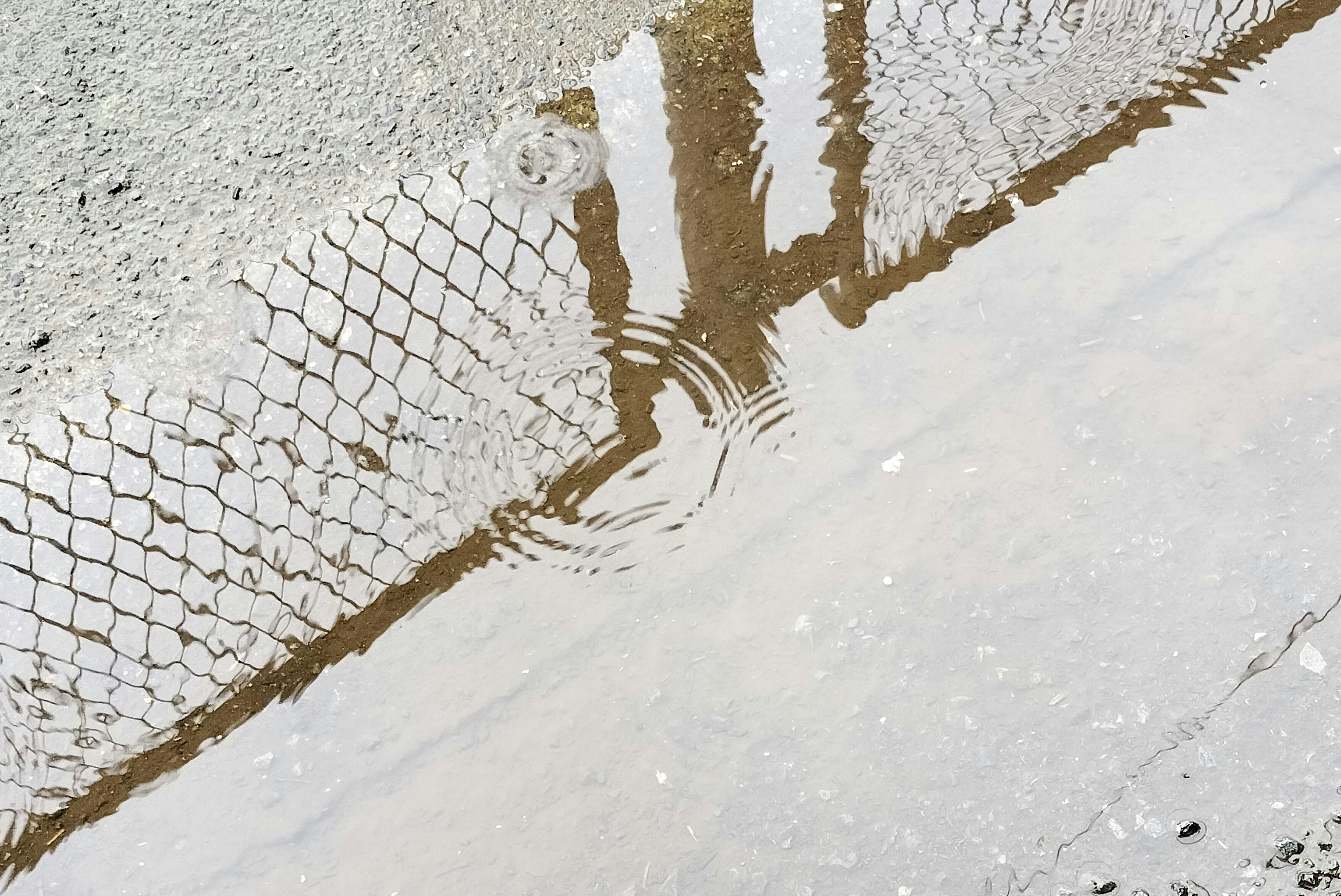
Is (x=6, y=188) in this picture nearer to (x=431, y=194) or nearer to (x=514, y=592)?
(x=431, y=194)

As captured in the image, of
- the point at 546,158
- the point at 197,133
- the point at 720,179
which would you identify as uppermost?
the point at 197,133

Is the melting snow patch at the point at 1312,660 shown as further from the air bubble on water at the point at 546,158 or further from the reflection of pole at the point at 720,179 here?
the air bubble on water at the point at 546,158

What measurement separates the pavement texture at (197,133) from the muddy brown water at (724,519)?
0.10m

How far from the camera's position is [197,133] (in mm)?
2504

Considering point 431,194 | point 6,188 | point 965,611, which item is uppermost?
point 6,188

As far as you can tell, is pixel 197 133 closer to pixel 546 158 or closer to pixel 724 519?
pixel 546 158

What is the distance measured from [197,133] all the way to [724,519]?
1761 millimetres

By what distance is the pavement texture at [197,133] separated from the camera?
7.56 feet

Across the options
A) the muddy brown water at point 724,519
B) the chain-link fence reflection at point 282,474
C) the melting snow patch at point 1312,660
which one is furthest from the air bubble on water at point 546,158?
the melting snow patch at point 1312,660

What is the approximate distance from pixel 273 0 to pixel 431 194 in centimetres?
82

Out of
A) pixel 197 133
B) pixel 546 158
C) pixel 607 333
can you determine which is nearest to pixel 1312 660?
pixel 607 333

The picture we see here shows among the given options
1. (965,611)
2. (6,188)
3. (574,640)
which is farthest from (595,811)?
(6,188)

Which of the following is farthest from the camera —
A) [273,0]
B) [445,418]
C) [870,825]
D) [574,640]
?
[273,0]

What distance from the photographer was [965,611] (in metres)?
2.08
